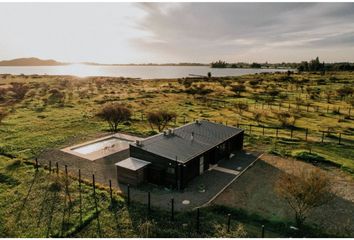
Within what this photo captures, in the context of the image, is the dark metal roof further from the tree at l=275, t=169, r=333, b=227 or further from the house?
the tree at l=275, t=169, r=333, b=227

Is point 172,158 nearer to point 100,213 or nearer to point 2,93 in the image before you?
point 100,213

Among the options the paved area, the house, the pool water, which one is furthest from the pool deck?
the house

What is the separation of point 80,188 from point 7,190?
17.9 ft

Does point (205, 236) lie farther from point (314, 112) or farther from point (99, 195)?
point (314, 112)

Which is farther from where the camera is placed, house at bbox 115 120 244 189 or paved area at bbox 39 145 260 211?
house at bbox 115 120 244 189

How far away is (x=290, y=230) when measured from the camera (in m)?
17.9

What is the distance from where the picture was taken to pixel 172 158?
23.4 m

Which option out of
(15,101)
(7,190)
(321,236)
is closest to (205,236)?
(321,236)

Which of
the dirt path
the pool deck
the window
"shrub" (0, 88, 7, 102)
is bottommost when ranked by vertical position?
the dirt path

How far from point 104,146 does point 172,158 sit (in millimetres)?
13460

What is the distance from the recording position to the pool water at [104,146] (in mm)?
32906

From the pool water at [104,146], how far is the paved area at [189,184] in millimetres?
2095

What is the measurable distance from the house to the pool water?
27.2 ft

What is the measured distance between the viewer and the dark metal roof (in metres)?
24.4
